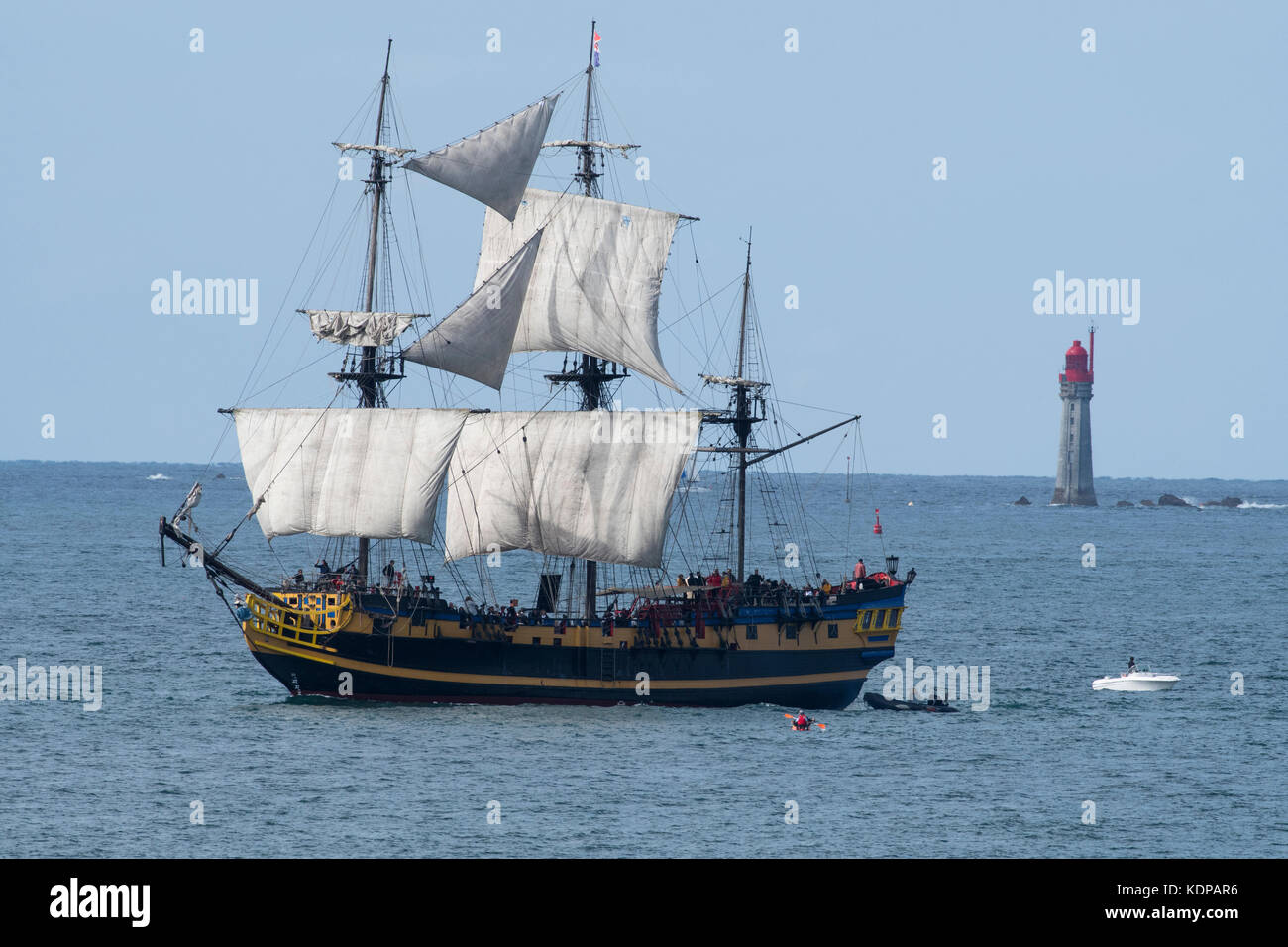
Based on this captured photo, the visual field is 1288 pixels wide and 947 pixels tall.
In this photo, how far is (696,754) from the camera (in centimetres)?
5422

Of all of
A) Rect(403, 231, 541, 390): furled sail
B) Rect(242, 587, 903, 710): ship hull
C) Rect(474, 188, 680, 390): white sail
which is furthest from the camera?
Rect(474, 188, 680, 390): white sail

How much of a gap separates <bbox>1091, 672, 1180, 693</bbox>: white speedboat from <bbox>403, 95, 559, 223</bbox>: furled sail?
105 feet

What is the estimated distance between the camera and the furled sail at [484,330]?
63.7 metres

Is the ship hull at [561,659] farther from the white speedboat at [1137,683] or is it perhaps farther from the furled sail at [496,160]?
the furled sail at [496,160]

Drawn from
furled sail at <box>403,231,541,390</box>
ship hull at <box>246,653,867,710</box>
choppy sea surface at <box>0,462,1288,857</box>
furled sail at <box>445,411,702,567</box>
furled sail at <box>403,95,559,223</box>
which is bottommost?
choppy sea surface at <box>0,462,1288,857</box>

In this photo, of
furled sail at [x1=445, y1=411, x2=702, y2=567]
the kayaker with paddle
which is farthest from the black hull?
furled sail at [x1=445, y1=411, x2=702, y2=567]

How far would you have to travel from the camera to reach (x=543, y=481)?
6662 cm

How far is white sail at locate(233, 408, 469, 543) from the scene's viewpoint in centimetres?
6519

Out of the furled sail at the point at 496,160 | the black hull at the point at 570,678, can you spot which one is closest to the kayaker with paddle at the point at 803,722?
the black hull at the point at 570,678

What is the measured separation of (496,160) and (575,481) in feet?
42.6

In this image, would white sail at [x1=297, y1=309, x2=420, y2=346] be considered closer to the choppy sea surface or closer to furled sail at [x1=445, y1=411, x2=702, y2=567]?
furled sail at [x1=445, y1=411, x2=702, y2=567]

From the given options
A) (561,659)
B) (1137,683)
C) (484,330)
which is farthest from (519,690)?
(1137,683)

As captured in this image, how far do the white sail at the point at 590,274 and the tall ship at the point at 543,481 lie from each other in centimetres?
8

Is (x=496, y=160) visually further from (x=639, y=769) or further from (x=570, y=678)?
(x=639, y=769)
